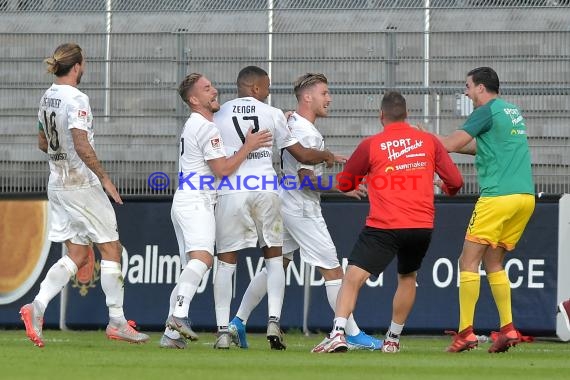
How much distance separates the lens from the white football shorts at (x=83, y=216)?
34.1ft

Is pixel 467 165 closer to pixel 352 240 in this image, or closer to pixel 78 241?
pixel 352 240

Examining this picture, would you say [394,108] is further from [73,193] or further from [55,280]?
[55,280]

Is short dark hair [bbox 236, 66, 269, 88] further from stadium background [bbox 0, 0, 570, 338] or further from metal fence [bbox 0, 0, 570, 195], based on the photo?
metal fence [bbox 0, 0, 570, 195]

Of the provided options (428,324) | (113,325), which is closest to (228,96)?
(428,324)

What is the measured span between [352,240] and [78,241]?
3.42m

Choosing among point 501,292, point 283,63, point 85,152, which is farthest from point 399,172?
point 283,63

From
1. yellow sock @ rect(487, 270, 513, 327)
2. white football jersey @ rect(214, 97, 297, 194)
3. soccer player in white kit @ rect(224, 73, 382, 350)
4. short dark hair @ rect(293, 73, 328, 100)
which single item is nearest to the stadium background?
soccer player in white kit @ rect(224, 73, 382, 350)

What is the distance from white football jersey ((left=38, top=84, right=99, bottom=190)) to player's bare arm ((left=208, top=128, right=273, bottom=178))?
1019mm

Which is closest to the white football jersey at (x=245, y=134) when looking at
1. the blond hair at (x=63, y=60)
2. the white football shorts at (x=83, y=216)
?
the white football shorts at (x=83, y=216)

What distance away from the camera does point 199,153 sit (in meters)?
10.3

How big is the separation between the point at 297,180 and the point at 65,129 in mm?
1933

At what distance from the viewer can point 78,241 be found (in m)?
10.6

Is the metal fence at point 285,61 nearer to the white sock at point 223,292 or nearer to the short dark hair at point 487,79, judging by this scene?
the short dark hair at point 487,79

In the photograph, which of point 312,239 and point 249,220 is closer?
point 249,220
